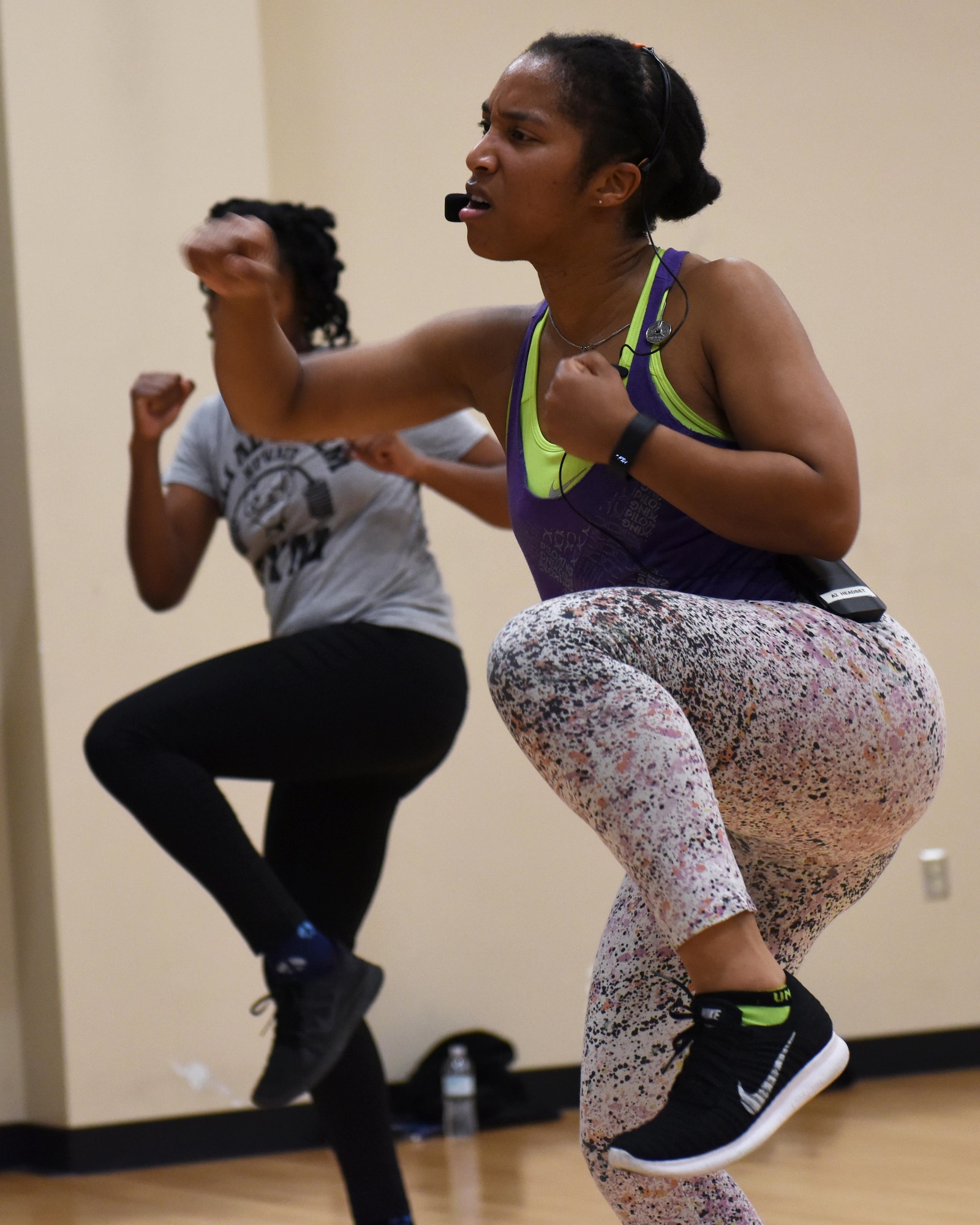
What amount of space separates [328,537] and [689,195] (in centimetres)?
112

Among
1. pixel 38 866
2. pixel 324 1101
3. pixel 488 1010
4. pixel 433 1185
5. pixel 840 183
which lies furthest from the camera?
pixel 840 183

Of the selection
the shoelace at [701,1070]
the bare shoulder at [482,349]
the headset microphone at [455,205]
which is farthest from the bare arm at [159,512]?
the shoelace at [701,1070]

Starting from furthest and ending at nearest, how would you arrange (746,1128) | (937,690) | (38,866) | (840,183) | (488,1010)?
(840,183), (488,1010), (38,866), (937,690), (746,1128)

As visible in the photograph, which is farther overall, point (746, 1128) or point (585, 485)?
point (585, 485)

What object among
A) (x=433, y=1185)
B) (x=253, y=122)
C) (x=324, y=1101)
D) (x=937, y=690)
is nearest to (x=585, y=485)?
(x=937, y=690)

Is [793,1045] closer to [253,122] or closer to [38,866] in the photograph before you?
[38,866]

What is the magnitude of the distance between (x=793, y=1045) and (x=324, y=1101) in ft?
4.50

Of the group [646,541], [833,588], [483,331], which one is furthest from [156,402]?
[833,588]

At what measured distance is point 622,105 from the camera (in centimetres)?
158

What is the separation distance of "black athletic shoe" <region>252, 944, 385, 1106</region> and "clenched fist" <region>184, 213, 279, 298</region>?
0.96 metres

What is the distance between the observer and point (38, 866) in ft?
12.8

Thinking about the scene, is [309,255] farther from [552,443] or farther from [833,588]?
[833,588]

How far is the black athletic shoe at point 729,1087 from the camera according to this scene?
1143mm

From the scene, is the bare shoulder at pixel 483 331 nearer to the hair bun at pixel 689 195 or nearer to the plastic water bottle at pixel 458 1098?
the hair bun at pixel 689 195
